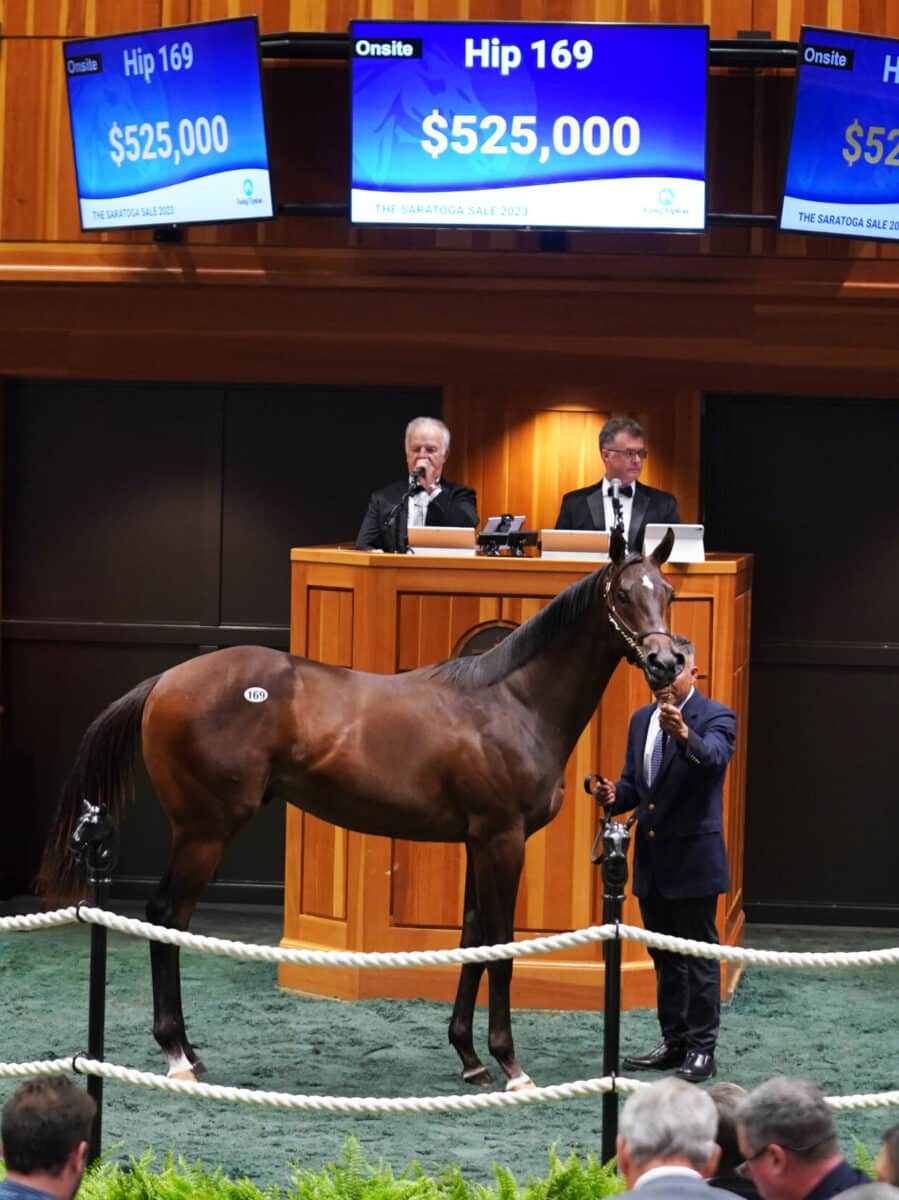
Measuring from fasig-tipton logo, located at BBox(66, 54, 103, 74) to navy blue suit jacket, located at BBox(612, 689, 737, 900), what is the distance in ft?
12.5

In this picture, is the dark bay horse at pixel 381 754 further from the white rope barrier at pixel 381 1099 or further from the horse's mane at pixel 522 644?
the white rope barrier at pixel 381 1099

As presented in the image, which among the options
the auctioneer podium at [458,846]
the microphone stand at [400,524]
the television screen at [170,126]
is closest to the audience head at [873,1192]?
the auctioneer podium at [458,846]

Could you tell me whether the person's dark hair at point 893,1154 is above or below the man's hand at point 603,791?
below

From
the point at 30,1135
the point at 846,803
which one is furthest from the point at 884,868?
the point at 30,1135

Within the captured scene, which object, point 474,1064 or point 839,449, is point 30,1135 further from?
point 839,449

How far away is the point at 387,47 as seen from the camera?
760cm

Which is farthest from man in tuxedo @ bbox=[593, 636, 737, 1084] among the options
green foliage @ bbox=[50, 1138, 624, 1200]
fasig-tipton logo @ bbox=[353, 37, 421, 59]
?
fasig-tipton logo @ bbox=[353, 37, 421, 59]

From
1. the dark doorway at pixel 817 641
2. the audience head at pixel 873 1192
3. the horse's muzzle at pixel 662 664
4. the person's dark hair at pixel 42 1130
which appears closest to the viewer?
the audience head at pixel 873 1192

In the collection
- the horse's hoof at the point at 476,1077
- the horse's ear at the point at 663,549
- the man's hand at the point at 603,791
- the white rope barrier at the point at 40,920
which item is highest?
the horse's ear at the point at 663,549

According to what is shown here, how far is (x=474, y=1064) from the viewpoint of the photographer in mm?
6504

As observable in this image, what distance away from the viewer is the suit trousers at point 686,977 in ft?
21.2

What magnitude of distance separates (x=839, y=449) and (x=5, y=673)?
→ 4.35 metres

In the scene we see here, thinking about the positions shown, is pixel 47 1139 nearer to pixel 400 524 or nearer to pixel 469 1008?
pixel 469 1008

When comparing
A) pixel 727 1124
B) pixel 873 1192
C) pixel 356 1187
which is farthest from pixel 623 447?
pixel 873 1192
